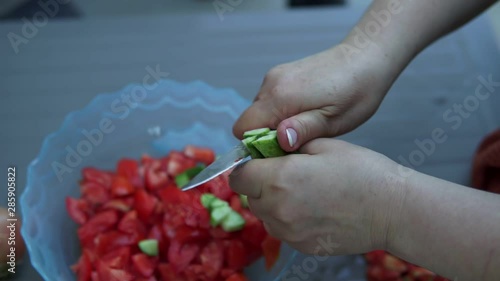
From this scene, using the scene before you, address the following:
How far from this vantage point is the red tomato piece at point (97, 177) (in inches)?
38.8

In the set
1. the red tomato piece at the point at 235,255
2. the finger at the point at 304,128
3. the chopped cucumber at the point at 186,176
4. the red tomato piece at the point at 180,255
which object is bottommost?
the red tomato piece at the point at 235,255

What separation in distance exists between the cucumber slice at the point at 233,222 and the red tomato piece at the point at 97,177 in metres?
0.26

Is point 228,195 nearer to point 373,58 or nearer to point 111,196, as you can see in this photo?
point 111,196

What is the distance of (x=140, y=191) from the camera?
0.96 metres

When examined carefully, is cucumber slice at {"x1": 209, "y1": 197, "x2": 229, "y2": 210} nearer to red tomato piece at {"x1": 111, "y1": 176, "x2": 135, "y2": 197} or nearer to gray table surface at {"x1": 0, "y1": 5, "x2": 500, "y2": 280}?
red tomato piece at {"x1": 111, "y1": 176, "x2": 135, "y2": 197}

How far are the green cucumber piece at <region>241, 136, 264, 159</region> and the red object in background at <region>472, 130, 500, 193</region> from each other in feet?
1.71

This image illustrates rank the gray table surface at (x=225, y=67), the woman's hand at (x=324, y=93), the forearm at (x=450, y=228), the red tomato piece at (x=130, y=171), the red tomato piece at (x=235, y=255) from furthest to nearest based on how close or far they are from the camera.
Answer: the gray table surface at (x=225, y=67) < the red tomato piece at (x=130, y=171) < the red tomato piece at (x=235, y=255) < the woman's hand at (x=324, y=93) < the forearm at (x=450, y=228)

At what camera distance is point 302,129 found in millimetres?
727

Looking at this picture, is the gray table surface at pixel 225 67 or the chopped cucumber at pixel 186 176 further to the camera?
the gray table surface at pixel 225 67

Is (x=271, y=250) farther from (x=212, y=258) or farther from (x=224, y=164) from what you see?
(x=224, y=164)

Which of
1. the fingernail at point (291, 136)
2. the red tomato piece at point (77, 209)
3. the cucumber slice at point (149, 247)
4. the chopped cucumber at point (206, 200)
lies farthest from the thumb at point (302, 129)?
the red tomato piece at point (77, 209)

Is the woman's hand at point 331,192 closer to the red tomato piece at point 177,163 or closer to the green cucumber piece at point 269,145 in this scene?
the green cucumber piece at point 269,145

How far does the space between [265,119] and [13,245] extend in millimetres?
516

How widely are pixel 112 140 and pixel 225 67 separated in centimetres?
35
